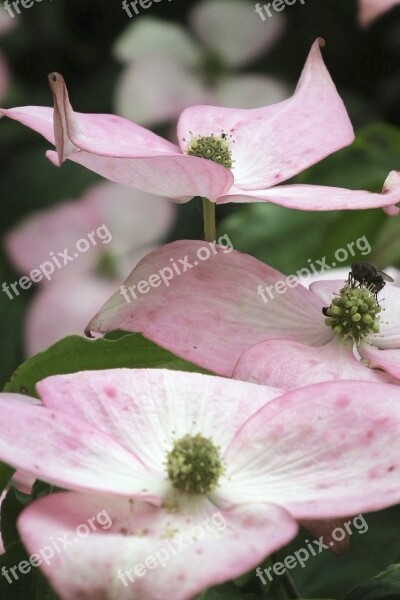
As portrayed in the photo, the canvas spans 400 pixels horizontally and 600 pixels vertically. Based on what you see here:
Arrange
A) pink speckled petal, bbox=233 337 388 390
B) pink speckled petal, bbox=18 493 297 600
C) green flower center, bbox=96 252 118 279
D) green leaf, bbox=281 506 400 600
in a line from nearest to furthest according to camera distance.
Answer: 1. pink speckled petal, bbox=18 493 297 600
2. pink speckled petal, bbox=233 337 388 390
3. green leaf, bbox=281 506 400 600
4. green flower center, bbox=96 252 118 279

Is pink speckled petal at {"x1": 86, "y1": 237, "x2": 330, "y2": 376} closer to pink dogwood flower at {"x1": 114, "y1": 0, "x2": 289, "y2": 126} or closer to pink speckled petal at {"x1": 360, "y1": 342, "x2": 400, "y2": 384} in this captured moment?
pink speckled petal at {"x1": 360, "y1": 342, "x2": 400, "y2": 384}

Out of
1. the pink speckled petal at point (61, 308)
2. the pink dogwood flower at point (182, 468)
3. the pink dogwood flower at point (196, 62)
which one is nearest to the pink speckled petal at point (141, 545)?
the pink dogwood flower at point (182, 468)

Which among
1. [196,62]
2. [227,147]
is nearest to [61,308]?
[227,147]

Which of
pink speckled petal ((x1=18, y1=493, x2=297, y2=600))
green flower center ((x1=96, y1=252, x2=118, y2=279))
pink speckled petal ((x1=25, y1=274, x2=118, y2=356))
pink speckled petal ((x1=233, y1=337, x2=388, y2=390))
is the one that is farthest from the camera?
green flower center ((x1=96, y1=252, x2=118, y2=279))

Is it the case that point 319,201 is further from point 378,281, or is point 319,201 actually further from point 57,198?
point 57,198

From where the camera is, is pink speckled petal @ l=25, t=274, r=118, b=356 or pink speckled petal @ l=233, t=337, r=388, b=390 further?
pink speckled petal @ l=25, t=274, r=118, b=356

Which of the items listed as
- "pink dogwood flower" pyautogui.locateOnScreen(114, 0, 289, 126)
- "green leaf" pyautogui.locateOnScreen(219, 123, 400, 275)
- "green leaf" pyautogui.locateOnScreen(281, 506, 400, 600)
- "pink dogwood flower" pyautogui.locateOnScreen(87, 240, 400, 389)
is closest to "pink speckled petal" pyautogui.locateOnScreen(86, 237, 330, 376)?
"pink dogwood flower" pyautogui.locateOnScreen(87, 240, 400, 389)

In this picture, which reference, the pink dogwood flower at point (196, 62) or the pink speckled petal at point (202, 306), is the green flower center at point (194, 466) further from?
the pink dogwood flower at point (196, 62)

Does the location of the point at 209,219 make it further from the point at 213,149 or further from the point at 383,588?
the point at 383,588
